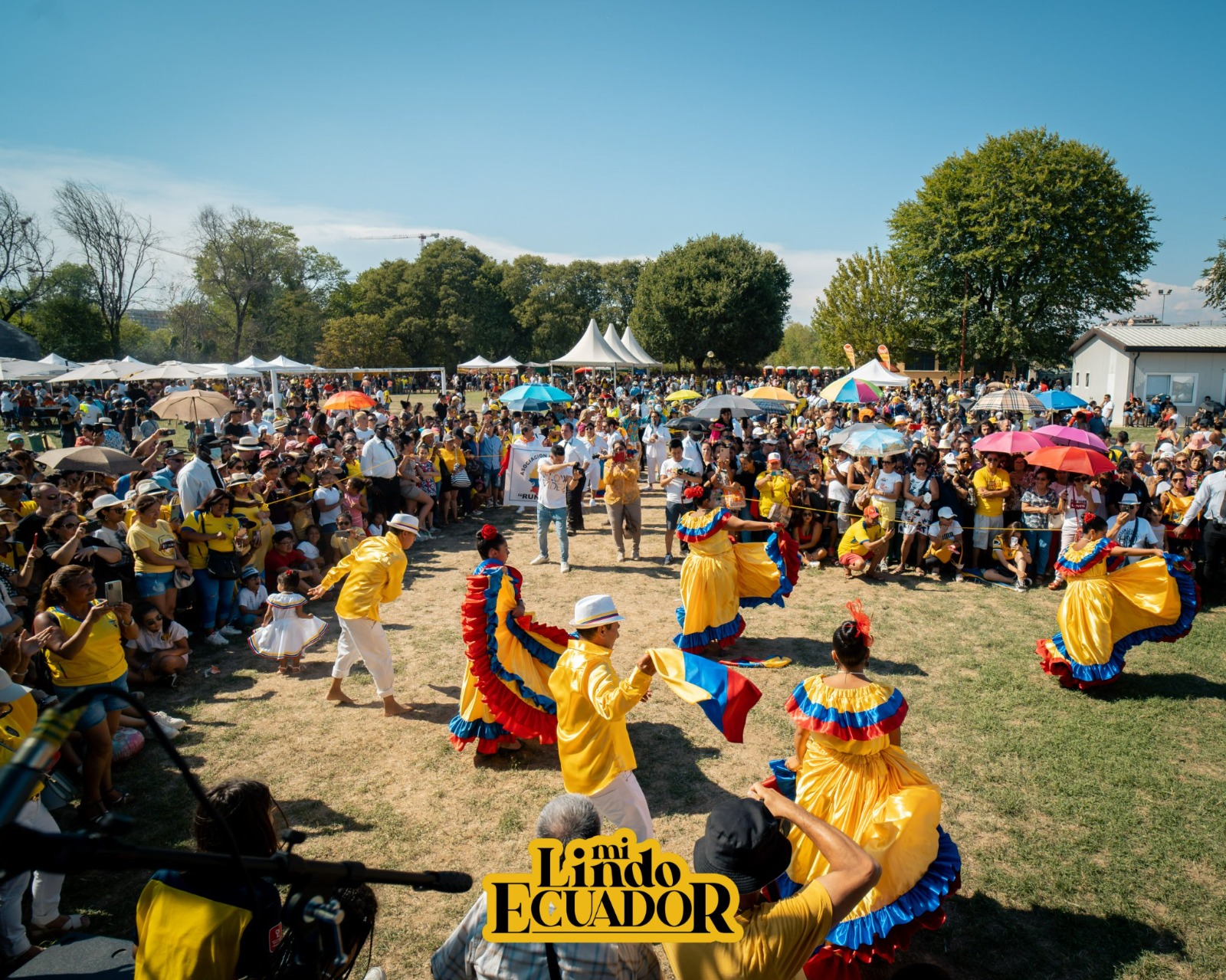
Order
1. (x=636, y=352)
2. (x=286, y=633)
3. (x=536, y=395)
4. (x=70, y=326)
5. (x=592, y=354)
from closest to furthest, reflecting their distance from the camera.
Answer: (x=286, y=633) < (x=536, y=395) < (x=592, y=354) < (x=636, y=352) < (x=70, y=326)

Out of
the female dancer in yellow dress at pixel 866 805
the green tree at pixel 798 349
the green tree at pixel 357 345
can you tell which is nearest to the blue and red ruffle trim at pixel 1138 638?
the female dancer in yellow dress at pixel 866 805

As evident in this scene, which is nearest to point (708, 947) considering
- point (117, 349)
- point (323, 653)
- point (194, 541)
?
point (323, 653)

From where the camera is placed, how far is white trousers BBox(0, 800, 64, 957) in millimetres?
3494

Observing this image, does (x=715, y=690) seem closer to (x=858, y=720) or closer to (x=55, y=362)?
(x=858, y=720)

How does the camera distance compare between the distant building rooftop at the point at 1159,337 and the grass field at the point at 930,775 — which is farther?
the distant building rooftop at the point at 1159,337

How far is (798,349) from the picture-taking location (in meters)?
122

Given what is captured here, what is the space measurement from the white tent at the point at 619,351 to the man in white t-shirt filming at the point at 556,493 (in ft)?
63.5

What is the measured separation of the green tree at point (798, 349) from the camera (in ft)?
367

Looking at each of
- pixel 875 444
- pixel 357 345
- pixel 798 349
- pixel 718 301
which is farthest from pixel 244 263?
pixel 798 349

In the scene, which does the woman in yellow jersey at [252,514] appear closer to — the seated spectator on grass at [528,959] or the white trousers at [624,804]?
the white trousers at [624,804]

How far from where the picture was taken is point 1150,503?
9.06 metres

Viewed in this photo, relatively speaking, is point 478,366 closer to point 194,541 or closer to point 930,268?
point 930,268

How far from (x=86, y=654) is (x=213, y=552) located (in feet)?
10.5

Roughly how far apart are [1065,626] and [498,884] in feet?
20.9
